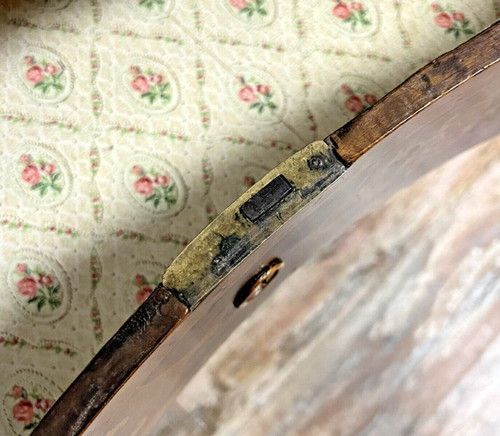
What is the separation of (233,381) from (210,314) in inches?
8.0

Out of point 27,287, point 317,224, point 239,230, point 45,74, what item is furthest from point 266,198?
point 45,74

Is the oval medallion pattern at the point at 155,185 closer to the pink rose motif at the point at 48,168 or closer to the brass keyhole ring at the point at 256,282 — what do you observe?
the pink rose motif at the point at 48,168

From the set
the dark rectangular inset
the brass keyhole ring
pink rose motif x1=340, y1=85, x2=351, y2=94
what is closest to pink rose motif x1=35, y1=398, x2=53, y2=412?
the brass keyhole ring

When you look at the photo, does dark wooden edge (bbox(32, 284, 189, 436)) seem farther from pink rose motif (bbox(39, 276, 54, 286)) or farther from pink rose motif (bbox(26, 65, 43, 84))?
pink rose motif (bbox(26, 65, 43, 84))

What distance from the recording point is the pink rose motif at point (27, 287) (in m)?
0.94

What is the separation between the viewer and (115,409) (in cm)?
51

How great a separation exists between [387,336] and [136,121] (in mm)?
487

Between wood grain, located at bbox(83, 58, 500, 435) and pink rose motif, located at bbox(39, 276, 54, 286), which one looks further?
pink rose motif, located at bbox(39, 276, 54, 286)

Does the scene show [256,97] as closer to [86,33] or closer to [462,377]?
[86,33]

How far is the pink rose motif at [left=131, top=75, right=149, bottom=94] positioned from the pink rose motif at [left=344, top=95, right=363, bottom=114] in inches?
12.3

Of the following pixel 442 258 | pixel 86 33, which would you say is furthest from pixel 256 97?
pixel 442 258

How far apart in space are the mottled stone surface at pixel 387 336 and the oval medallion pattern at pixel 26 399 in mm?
272

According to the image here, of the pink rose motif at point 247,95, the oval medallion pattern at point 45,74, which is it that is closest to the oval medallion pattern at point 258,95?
the pink rose motif at point 247,95

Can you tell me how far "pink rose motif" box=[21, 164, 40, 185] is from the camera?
3.26ft
